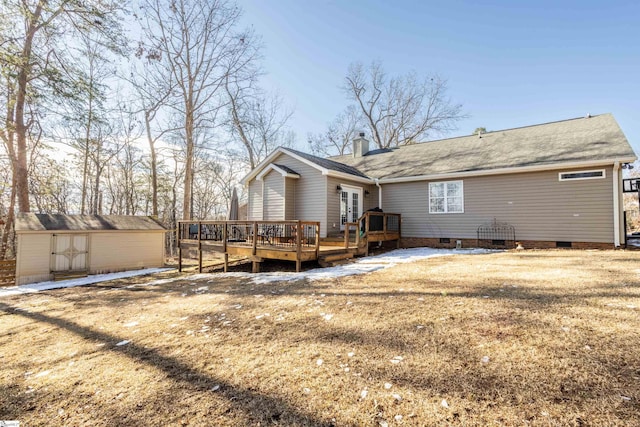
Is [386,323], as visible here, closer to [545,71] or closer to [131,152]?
[545,71]

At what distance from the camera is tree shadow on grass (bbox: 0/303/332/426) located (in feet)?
6.48

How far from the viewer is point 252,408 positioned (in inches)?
83.1

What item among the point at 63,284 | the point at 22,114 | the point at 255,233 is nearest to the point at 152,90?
the point at 22,114

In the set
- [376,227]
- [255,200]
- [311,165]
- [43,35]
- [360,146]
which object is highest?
Answer: [43,35]

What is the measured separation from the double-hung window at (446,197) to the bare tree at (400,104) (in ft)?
48.3

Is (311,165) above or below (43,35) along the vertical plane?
below

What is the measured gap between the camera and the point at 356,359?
8.73 feet

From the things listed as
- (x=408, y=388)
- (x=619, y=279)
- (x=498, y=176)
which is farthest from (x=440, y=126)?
(x=408, y=388)

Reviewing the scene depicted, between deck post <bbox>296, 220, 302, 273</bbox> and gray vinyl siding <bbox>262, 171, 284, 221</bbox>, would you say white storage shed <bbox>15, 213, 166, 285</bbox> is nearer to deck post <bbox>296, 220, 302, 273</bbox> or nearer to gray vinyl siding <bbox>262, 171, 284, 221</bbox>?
gray vinyl siding <bbox>262, 171, 284, 221</bbox>

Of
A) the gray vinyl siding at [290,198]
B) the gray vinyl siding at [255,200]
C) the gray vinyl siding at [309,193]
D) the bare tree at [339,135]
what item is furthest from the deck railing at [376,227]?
the bare tree at [339,135]

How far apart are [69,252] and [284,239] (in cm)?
934

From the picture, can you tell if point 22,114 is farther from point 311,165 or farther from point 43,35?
point 311,165

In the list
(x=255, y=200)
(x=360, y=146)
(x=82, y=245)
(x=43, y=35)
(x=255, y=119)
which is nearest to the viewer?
(x=43, y=35)

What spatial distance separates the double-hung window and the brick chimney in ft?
19.7
